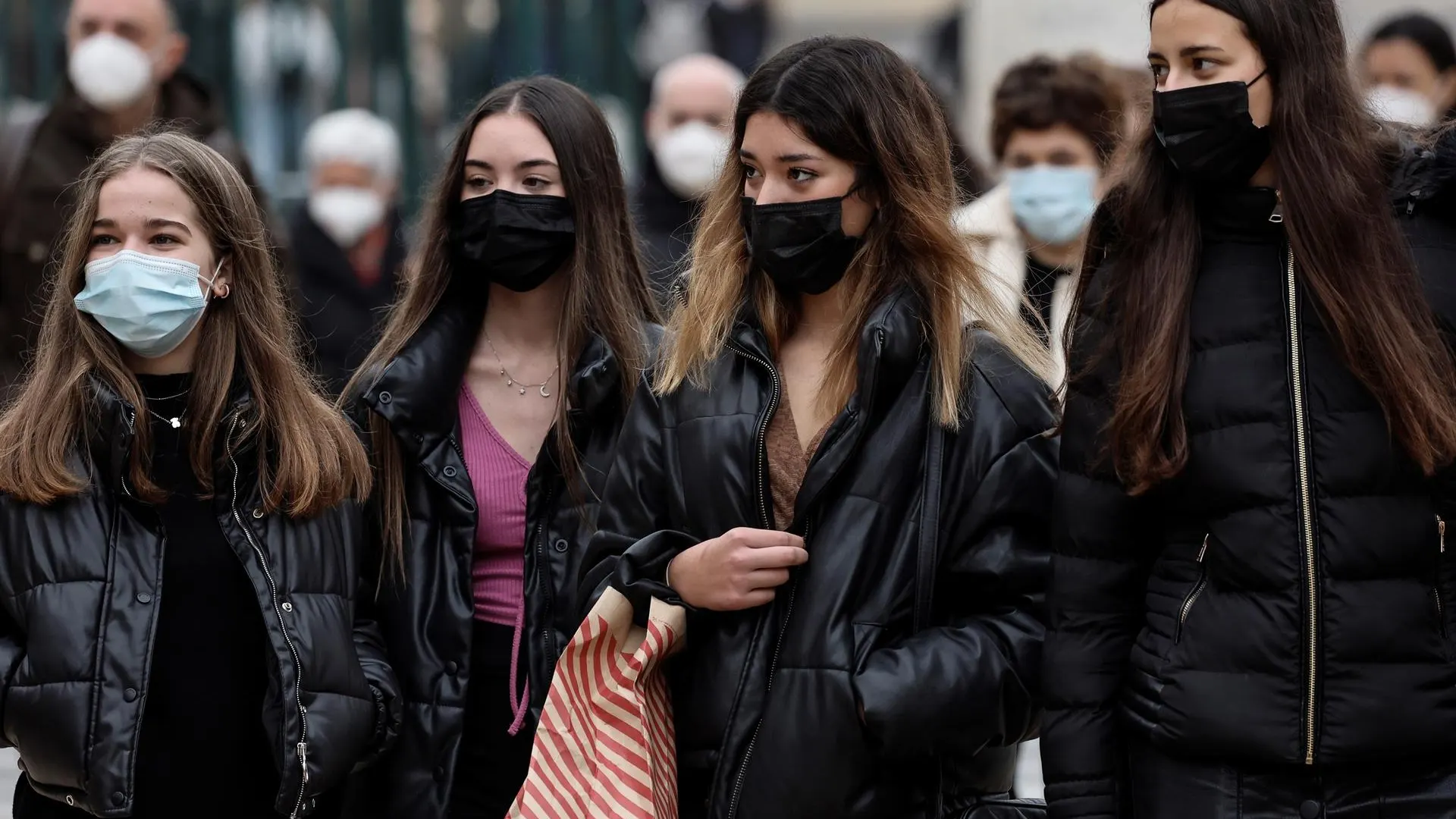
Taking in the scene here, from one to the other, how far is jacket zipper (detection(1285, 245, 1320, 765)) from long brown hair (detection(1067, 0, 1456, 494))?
9 cm

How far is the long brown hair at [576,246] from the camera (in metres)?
4.46

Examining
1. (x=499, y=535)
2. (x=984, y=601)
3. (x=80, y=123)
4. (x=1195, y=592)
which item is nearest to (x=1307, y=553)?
(x=1195, y=592)

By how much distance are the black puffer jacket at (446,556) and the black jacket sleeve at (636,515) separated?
27 cm

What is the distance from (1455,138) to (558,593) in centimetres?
197

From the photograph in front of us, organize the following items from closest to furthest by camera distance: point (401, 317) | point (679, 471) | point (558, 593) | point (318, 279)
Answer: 1. point (679, 471)
2. point (558, 593)
3. point (401, 317)
4. point (318, 279)

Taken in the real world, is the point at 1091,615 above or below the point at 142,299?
below

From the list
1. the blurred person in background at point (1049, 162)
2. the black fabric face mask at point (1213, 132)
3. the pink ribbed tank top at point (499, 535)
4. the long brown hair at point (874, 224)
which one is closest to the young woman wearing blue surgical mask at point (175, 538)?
the pink ribbed tank top at point (499, 535)

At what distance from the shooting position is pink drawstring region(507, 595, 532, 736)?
163 inches

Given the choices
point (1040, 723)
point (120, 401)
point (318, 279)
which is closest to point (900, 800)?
point (1040, 723)

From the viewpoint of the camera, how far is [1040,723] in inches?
142

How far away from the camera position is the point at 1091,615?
349 centimetres

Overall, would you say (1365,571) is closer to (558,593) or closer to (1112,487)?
(1112,487)

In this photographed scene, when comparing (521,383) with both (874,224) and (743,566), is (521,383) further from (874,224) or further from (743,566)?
(743,566)

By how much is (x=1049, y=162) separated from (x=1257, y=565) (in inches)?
103
